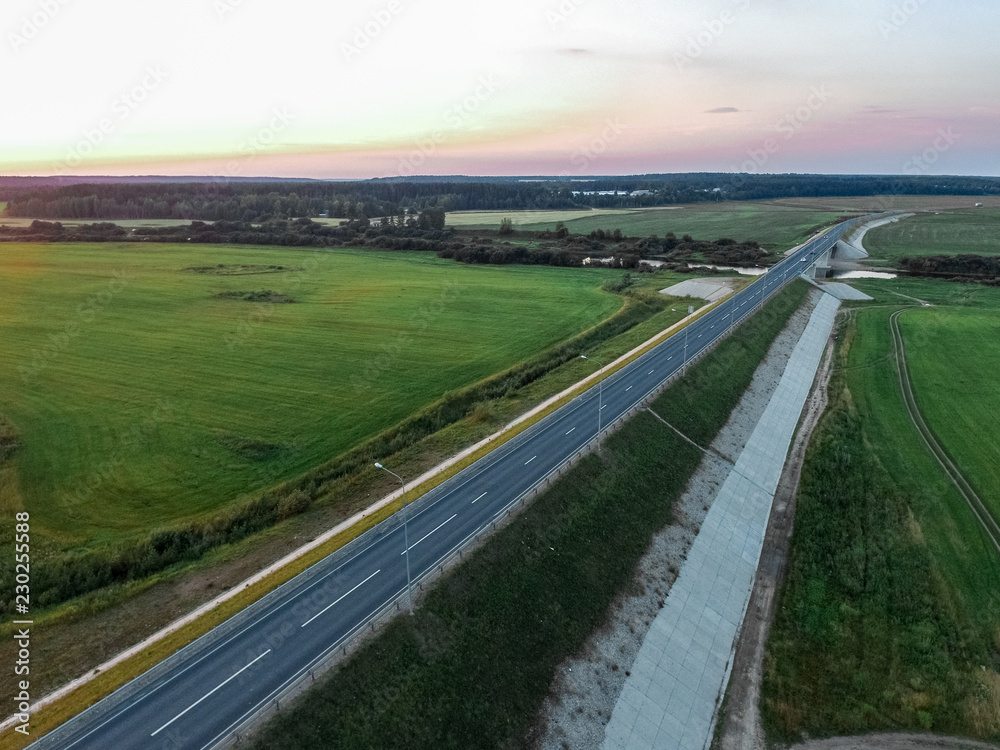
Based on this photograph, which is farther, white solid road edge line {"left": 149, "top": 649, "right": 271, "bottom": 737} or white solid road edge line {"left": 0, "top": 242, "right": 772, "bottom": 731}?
white solid road edge line {"left": 0, "top": 242, "right": 772, "bottom": 731}

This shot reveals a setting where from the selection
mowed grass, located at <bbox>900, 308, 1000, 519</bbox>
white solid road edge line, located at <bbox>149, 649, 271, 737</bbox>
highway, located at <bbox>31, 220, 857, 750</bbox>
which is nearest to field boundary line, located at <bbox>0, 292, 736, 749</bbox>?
highway, located at <bbox>31, 220, 857, 750</bbox>

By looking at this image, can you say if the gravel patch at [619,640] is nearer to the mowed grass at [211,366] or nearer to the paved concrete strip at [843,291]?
the mowed grass at [211,366]

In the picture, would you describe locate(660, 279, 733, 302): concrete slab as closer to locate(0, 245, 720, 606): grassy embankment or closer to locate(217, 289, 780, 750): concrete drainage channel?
locate(0, 245, 720, 606): grassy embankment

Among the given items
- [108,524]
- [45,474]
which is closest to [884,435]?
[108,524]

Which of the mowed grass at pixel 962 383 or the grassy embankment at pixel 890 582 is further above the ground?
the mowed grass at pixel 962 383

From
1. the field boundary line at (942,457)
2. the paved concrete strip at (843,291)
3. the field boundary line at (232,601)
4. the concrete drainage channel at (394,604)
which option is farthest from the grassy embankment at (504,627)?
the paved concrete strip at (843,291)

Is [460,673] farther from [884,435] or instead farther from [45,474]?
[884,435]

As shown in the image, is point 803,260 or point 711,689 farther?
point 803,260
